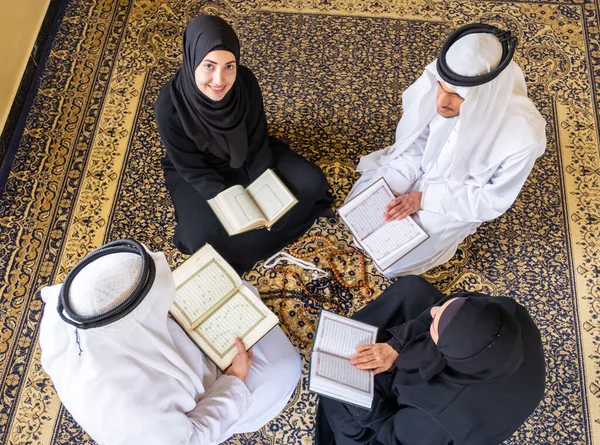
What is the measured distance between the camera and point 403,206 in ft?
8.48

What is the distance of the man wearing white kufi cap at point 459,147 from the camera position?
195cm

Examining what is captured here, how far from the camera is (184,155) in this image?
251 cm

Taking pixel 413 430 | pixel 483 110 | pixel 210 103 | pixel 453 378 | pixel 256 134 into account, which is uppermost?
pixel 210 103

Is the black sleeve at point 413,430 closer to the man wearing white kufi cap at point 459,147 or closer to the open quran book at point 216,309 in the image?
the open quran book at point 216,309

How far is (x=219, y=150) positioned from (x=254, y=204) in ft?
1.02

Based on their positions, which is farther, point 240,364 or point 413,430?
point 240,364

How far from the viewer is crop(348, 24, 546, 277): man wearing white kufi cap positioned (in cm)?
195

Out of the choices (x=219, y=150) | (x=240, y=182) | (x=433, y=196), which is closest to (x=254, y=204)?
(x=240, y=182)

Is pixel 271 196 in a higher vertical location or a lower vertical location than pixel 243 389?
higher

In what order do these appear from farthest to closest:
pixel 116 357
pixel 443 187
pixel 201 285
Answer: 1. pixel 443 187
2. pixel 201 285
3. pixel 116 357

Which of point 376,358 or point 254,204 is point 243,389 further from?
point 254,204

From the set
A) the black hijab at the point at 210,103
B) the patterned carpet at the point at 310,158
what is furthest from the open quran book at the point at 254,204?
the patterned carpet at the point at 310,158

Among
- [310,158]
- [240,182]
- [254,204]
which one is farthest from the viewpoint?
[310,158]

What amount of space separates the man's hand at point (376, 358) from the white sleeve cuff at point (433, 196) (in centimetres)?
73
